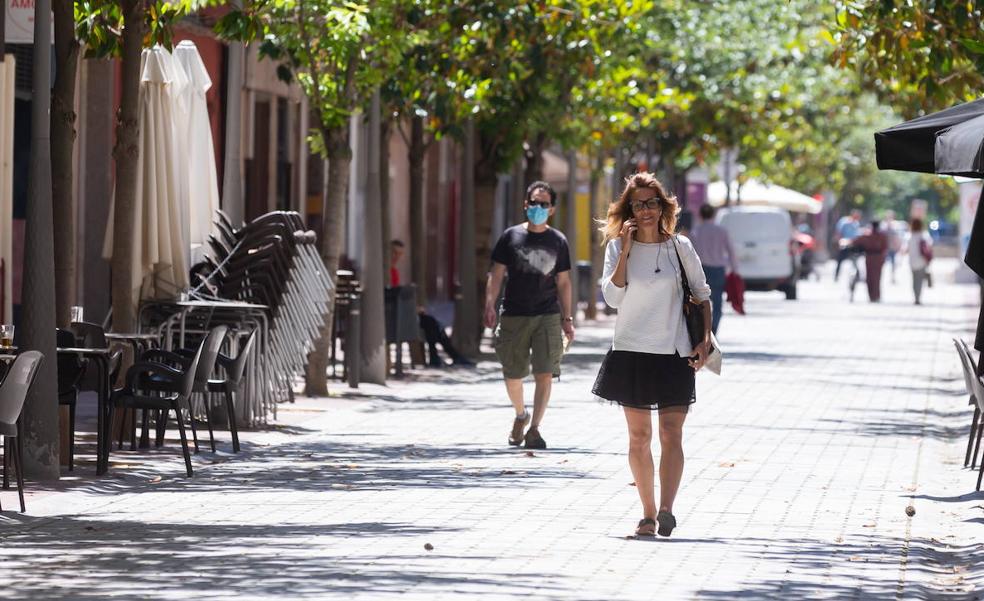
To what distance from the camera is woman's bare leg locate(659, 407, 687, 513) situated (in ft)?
32.7

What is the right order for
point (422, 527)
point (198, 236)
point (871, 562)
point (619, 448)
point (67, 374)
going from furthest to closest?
1. point (198, 236)
2. point (619, 448)
3. point (67, 374)
4. point (422, 527)
5. point (871, 562)

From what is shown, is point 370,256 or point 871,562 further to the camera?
point 370,256

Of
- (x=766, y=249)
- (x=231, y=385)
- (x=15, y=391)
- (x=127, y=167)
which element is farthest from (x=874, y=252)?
(x=15, y=391)

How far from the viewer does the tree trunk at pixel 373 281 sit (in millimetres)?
20938

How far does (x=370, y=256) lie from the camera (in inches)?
827

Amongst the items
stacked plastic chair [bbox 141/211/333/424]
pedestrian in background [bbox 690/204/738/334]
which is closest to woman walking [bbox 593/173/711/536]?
stacked plastic chair [bbox 141/211/333/424]

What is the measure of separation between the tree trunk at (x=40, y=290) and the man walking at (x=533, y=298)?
3574mm

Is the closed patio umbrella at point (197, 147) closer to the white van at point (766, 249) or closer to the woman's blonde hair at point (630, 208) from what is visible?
the woman's blonde hair at point (630, 208)

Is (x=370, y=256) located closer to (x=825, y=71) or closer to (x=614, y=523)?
(x=614, y=523)

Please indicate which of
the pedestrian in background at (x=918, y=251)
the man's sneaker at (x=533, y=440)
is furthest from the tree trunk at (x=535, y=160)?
the man's sneaker at (x=533, y=440)

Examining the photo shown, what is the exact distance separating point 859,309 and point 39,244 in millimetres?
31544

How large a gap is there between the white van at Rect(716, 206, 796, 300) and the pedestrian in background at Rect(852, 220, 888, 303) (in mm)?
2483

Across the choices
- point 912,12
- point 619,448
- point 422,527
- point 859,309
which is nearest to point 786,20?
point 859,309

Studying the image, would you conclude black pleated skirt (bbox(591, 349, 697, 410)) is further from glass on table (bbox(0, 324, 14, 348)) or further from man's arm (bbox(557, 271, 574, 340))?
man's arm (bbox(557, 271, 574, 340))
